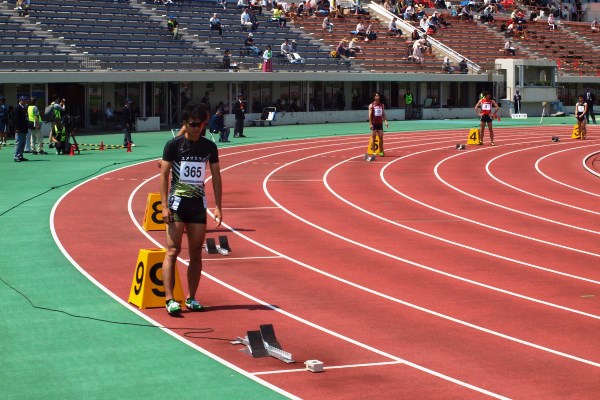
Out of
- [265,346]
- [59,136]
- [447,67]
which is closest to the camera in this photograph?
[265,346]

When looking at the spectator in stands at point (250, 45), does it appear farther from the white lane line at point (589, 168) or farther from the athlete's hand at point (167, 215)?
the athlete's hand at point (167, 215)

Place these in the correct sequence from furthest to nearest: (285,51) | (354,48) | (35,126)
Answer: (354,48), (285,51), (35,126)

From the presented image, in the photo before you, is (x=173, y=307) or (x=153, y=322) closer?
(x=153, y=322)

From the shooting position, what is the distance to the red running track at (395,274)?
891 centimetres

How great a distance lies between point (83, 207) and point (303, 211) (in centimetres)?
417

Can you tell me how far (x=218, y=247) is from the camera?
15211 mm

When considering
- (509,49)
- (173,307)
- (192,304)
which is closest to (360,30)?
(509,49)

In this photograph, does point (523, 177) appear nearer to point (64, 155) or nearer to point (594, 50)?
point (64, 155)

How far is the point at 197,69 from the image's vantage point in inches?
1949

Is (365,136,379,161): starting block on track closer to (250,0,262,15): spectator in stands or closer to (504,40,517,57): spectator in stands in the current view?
(250,0,262,15): spectator in stands

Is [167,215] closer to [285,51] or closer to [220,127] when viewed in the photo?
[220,127]

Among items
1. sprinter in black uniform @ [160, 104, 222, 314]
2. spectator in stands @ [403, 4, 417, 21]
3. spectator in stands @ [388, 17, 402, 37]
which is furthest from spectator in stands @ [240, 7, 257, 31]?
sprinter in black uniform @ [160, 104, 222, 314]

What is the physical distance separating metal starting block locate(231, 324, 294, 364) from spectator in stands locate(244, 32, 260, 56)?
46017 mm

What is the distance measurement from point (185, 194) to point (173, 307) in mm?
1134
